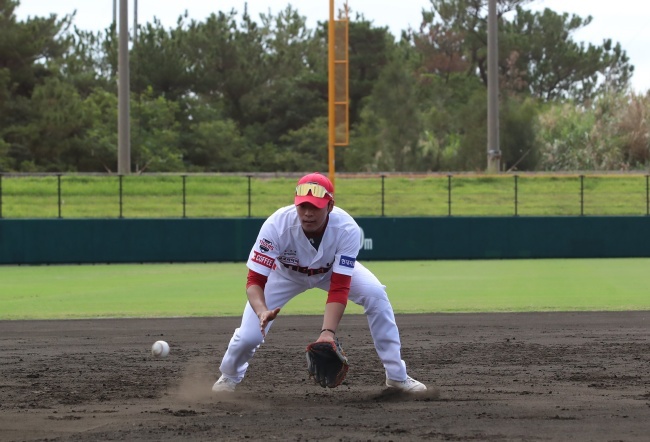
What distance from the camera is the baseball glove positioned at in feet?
23.0

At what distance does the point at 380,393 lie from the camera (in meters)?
7.86

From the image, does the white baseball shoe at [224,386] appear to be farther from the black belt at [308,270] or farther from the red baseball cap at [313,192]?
the red baseball cap at [313,192]

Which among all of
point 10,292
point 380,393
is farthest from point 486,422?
point 10,292

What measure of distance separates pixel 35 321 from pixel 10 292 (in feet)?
16.3

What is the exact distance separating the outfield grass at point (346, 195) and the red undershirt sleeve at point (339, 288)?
78.4ft

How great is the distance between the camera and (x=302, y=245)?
24.5 feet

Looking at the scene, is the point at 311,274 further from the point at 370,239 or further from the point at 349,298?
the point at 370,239

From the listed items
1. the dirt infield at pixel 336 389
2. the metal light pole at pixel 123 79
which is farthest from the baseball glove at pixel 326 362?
the metal light pole at pixel 123 79

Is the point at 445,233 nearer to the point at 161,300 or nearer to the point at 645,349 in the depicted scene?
the point at 161,300

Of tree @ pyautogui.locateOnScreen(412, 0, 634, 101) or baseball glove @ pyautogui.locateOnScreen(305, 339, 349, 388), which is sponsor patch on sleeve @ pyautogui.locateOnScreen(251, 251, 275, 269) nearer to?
baseball glove @ pyautogui.locateOnScreen(305, 339, 349, 388)

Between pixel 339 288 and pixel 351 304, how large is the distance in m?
9.11

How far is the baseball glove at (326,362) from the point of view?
7.02 meters

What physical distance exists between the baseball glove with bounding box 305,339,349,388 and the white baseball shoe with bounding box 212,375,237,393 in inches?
39.8

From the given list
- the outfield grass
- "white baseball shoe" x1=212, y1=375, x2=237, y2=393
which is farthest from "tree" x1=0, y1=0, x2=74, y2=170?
"white baseball shoe" x1=212, y1=375, x2=237, y2=393
